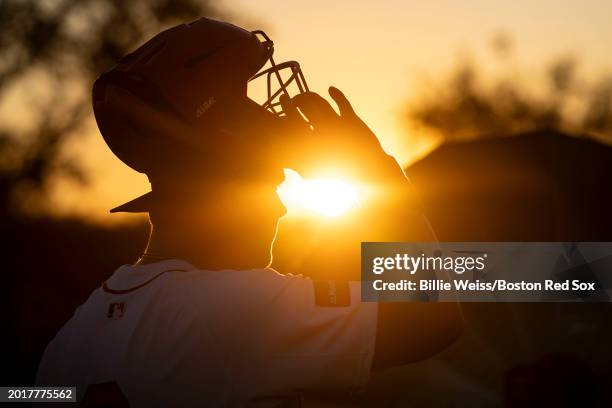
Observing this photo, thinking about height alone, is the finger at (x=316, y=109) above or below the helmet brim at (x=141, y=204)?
above

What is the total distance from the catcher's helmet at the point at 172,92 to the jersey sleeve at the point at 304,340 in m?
0.58

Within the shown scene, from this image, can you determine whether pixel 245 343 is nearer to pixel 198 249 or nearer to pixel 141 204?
pixel 198 249

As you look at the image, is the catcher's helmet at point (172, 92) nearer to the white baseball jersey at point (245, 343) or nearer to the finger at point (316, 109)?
the finger at point (316, 109)

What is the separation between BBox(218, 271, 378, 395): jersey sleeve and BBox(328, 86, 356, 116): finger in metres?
0.59

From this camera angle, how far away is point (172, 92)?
3104 mm

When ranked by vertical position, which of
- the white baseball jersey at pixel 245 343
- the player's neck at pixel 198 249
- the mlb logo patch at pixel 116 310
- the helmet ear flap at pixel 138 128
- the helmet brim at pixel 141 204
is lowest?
the white baseball jersey at pixel 245 343

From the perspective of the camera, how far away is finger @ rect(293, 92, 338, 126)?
3.10m

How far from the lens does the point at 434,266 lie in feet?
9.43

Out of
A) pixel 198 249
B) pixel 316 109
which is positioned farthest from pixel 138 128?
pixel 316 109

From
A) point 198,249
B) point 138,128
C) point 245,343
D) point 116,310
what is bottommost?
point 245,343

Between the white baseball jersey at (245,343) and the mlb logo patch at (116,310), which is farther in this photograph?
the mlb logo patch at (116,310)

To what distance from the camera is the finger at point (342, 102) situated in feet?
10.2

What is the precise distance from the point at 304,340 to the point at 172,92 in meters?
0.86

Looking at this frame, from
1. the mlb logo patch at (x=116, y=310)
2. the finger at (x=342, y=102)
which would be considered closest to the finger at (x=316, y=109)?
the finger at (x=342, y=102)
